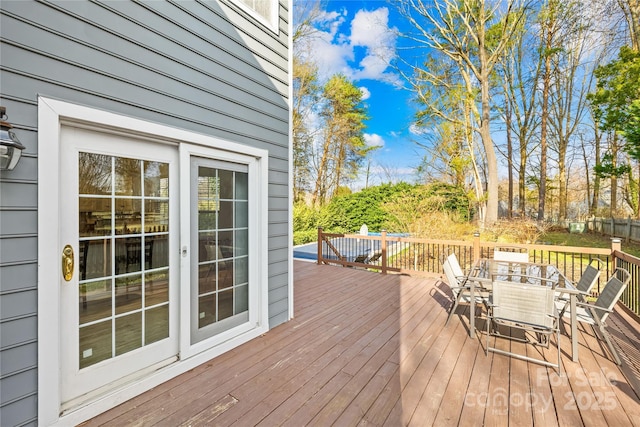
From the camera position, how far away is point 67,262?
72.4 inches

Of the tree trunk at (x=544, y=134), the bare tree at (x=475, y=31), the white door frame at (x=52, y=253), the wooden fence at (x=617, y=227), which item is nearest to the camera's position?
the white door frame at (x=52, y=253)

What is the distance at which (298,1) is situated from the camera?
1172 cm

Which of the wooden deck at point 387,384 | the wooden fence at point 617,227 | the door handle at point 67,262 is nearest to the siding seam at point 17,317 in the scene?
the door handle at point 67,262

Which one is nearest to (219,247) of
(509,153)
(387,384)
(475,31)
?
(387,384)

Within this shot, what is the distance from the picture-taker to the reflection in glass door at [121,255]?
196cm

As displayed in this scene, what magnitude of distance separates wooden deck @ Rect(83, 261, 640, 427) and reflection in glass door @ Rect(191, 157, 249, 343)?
1.21 feet

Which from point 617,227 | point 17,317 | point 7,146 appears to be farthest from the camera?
point 617,227

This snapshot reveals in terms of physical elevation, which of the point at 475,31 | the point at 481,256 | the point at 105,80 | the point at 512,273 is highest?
the point at 475,31

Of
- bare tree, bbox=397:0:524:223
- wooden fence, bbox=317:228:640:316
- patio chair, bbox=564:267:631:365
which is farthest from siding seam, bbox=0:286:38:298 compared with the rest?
bare tree, bbox=397:0:524:223

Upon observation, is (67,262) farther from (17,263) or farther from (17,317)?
(17,317)

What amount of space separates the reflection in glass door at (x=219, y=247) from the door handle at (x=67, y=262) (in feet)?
2.71

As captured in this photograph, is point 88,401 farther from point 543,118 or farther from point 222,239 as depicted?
point 543,118

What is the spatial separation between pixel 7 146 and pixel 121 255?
3.06 ft

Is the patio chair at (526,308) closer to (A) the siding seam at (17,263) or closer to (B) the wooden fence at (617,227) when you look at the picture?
(A) the siding seam at (17,263)
